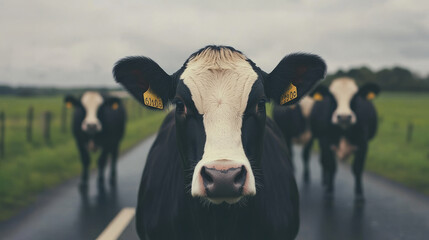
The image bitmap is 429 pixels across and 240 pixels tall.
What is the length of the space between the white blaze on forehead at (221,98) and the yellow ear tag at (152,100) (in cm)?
34

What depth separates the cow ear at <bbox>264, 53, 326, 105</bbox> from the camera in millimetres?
2684

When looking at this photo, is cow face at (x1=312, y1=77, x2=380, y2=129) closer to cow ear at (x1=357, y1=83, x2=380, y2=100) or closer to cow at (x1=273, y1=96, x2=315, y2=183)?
cow ear at (x1=357, y1=83, x2=380, y2=100)

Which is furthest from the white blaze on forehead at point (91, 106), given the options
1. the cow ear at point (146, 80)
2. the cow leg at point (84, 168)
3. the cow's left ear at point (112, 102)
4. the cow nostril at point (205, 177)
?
the cow nostril at point (205, 177)

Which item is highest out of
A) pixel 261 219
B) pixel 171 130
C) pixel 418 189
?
pixel 171 130

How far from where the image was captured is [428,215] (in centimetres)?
599

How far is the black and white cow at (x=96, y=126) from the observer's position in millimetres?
7582

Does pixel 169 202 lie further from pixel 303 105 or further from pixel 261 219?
pixel 303 105

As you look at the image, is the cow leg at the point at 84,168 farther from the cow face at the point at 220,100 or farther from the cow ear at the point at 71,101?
the cow face at the point at 220,100

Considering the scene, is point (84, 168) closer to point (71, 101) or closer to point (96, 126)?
point (96, 126)

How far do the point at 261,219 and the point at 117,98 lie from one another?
19.5 feet

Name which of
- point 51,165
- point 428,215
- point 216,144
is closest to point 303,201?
point 428,215

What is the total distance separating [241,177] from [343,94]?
18.5 ft

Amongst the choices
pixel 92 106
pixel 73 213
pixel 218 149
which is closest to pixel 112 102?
pixel 92 106

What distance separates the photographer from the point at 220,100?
230 cm
